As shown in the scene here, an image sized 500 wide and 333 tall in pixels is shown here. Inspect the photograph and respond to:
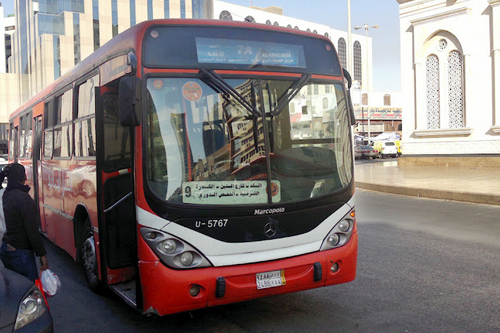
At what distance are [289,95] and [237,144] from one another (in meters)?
0.71

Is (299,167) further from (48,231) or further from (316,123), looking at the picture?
(48,231)

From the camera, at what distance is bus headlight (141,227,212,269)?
4.27 m

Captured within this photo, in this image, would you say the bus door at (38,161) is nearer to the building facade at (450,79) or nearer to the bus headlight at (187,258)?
the bus headlight at (187,258)

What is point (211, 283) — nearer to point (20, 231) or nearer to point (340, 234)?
point (340, 234)

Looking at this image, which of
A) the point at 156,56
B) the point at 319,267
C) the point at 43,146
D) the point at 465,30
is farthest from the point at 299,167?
the point at 465,30

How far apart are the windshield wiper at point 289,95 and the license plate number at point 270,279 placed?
1.38 m

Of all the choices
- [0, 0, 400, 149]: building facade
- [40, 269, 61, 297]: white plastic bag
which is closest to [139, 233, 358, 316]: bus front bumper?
[40, 269, 61, 297]: white plastic bag

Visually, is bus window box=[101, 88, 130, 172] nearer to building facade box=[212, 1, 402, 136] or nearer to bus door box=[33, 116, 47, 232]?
bus door box=[33, 116, 47, 232]

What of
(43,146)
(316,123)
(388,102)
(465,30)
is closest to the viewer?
(316,123)

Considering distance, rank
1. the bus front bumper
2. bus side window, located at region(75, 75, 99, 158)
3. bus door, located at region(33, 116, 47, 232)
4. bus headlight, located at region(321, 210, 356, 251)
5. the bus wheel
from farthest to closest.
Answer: bus door, located at region(33, 116, 47, 232), the bus wheel, bus side window, located at region(75, 75, 99, 158), bus headlight, located at region(321, 210, 356, 251), the bus front bumper

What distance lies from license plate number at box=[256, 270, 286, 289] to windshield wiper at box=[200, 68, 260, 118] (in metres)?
1.35

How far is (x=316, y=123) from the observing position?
5039 millimetres

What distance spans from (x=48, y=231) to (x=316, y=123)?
5.12 metres

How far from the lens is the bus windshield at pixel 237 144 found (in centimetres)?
441
